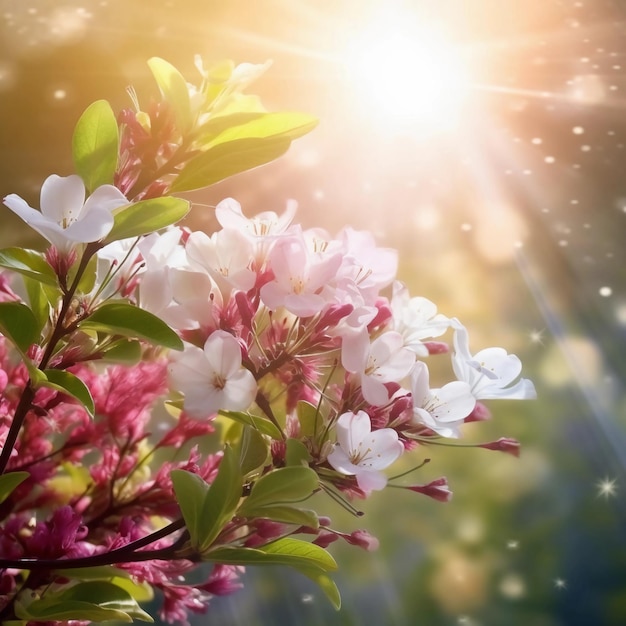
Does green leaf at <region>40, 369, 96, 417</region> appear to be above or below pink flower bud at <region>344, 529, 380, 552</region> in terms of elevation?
above

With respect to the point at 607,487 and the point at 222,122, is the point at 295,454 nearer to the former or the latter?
the point at 222,122

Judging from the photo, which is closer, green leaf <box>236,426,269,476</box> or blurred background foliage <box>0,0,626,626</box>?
green leaf <box>236,426,269,476</box>


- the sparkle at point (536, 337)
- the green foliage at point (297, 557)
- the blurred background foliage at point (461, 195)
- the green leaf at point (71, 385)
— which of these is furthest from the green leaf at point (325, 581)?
the sparkle at point (536, 337)

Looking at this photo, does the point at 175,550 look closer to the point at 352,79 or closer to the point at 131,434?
the point at 131,434

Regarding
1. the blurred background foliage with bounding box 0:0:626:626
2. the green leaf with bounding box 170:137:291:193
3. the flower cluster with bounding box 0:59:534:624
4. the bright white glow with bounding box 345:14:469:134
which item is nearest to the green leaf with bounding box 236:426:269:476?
the flower cluster with bounding box 0:59:534:624

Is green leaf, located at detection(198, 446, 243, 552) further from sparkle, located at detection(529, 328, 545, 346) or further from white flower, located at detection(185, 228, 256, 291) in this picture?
sparkle, located at detection(529, 328, 545, 346)

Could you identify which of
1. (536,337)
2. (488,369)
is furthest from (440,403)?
(536,337)

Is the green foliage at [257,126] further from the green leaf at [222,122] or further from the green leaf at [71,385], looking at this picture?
the green leaf at [71,385]
